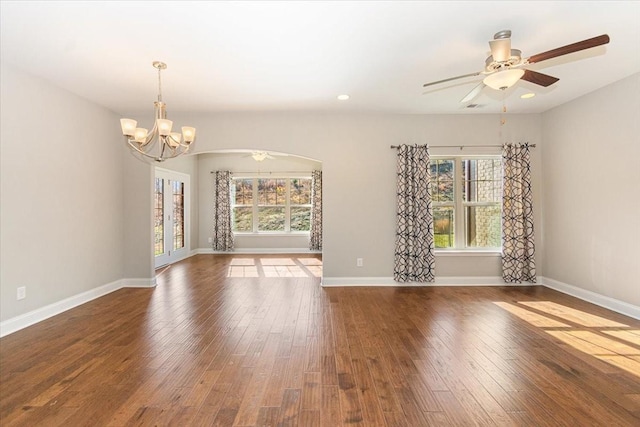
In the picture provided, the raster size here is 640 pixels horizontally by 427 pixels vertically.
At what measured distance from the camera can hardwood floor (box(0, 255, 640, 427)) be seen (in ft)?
6.61

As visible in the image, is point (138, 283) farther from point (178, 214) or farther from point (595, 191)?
point (595, 191)

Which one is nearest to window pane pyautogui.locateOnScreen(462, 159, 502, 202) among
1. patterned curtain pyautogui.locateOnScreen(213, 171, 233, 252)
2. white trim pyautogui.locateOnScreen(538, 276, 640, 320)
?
white trim pyautogui.locateOnScreen(538, 276, 640, 320)

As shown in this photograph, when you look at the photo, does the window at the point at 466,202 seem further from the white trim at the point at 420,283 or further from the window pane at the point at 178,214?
the window pane at the point at 178,214

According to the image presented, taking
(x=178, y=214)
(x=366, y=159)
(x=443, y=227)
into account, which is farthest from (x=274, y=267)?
(x=443, y=227)

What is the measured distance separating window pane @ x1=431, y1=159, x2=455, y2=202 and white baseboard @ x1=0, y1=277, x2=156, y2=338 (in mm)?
5053

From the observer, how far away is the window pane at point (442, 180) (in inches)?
217

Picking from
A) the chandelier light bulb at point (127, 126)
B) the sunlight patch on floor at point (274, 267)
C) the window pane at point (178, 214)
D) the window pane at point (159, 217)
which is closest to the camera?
the chandelier light bulb at point (127, 126)

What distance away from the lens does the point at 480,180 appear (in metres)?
5.54

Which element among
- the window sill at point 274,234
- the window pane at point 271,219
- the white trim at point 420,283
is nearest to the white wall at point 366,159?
the white trim at point 420,283

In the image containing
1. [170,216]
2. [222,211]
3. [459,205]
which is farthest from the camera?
[222,211]

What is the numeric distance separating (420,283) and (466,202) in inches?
65.4

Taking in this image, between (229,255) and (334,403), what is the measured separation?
22.7 ft

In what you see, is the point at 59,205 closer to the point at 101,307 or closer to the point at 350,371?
the point at 101,307

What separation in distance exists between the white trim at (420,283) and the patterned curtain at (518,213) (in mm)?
287
